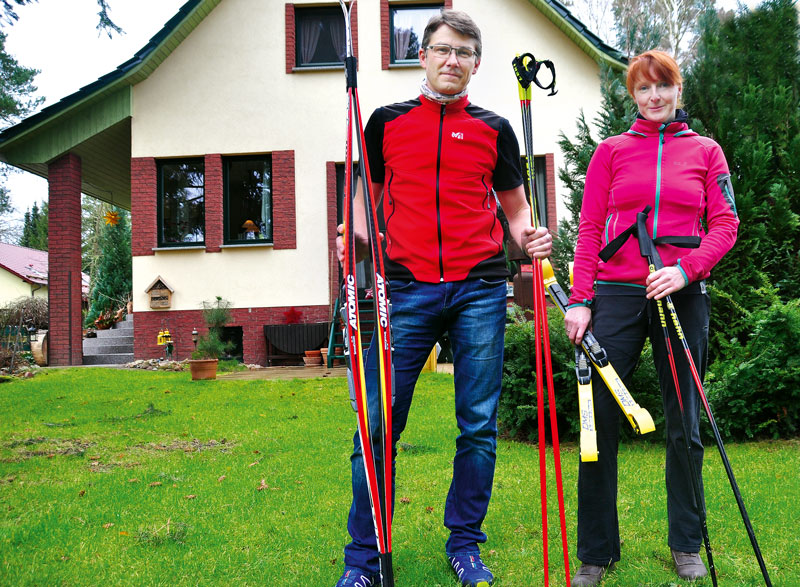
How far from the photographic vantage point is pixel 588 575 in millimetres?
2512

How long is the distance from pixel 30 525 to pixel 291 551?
55.2 inches

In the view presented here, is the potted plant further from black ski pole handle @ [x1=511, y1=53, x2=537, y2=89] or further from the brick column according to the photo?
black ski pole handle @ [x1=511, y1=53, x2=537, y2=89]

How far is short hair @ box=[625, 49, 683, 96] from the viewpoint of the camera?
251 cm

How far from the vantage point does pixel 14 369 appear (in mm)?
11148

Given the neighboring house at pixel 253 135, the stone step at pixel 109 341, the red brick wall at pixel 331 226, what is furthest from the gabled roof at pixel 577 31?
the stone step at pixel 109 341

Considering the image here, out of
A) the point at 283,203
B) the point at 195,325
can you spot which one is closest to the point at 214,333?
the point at 195,325

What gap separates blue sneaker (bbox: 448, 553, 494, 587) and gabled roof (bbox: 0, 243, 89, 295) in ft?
103

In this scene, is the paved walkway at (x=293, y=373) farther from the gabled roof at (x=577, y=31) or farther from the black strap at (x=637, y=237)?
the black strap at (x=637, y=237)

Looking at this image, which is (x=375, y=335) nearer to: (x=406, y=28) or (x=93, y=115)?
(x=406, y=28)

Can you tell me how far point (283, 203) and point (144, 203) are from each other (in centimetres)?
245

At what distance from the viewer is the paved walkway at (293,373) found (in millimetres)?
9525

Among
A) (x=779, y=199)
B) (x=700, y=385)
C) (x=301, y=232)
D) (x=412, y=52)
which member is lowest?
(x=700, y=385)

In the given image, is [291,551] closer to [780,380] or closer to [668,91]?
[668,91]

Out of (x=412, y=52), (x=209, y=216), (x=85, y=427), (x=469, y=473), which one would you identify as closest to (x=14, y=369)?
(x=209, y=216)
